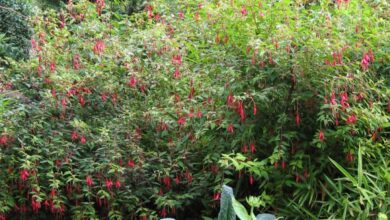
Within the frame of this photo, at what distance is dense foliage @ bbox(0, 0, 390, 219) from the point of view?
3.14 metres

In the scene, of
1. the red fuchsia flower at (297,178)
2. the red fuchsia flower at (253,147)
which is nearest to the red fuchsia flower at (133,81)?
the red fuchsia flower at (253,147)

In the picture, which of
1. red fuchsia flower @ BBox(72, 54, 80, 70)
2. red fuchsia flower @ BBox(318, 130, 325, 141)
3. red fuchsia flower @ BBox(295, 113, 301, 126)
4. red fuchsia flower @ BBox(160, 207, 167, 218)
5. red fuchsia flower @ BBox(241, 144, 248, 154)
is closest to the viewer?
red fuchsia flower @ BBox(318, 130, 325, 141)

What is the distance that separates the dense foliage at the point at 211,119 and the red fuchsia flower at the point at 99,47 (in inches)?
0.5

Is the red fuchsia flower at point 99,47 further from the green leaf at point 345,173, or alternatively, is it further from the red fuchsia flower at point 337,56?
the green leaf at point 345,173

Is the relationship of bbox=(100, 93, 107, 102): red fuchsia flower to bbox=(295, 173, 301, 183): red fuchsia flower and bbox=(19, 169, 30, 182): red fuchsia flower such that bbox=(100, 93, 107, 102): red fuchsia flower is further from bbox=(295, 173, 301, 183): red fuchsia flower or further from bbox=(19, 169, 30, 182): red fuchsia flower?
bbox=(295, 173, 301, 183): red fuchsia flower

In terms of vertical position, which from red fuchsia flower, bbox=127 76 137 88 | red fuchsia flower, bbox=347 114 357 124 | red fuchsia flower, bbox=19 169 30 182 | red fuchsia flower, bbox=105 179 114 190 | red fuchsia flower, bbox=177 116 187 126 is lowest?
red fuchsia flower, bbox=105 179 114 190

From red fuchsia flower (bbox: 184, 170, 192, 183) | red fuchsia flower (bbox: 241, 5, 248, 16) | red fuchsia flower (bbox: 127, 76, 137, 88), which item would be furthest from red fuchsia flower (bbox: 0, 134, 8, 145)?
red fuchsia flower (bbox: 241, 5, 248, 16)

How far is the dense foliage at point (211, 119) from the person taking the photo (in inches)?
123

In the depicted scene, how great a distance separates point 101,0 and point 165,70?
3.20 ft

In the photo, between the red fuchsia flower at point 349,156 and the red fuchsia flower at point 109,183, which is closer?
the red fuchsia flower at point 349,156

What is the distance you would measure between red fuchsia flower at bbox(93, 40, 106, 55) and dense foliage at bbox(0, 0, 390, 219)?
1cm

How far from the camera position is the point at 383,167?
3273 millimetres

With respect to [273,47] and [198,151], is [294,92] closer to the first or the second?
[273,47]

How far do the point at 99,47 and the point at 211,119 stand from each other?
1096 millimetres
